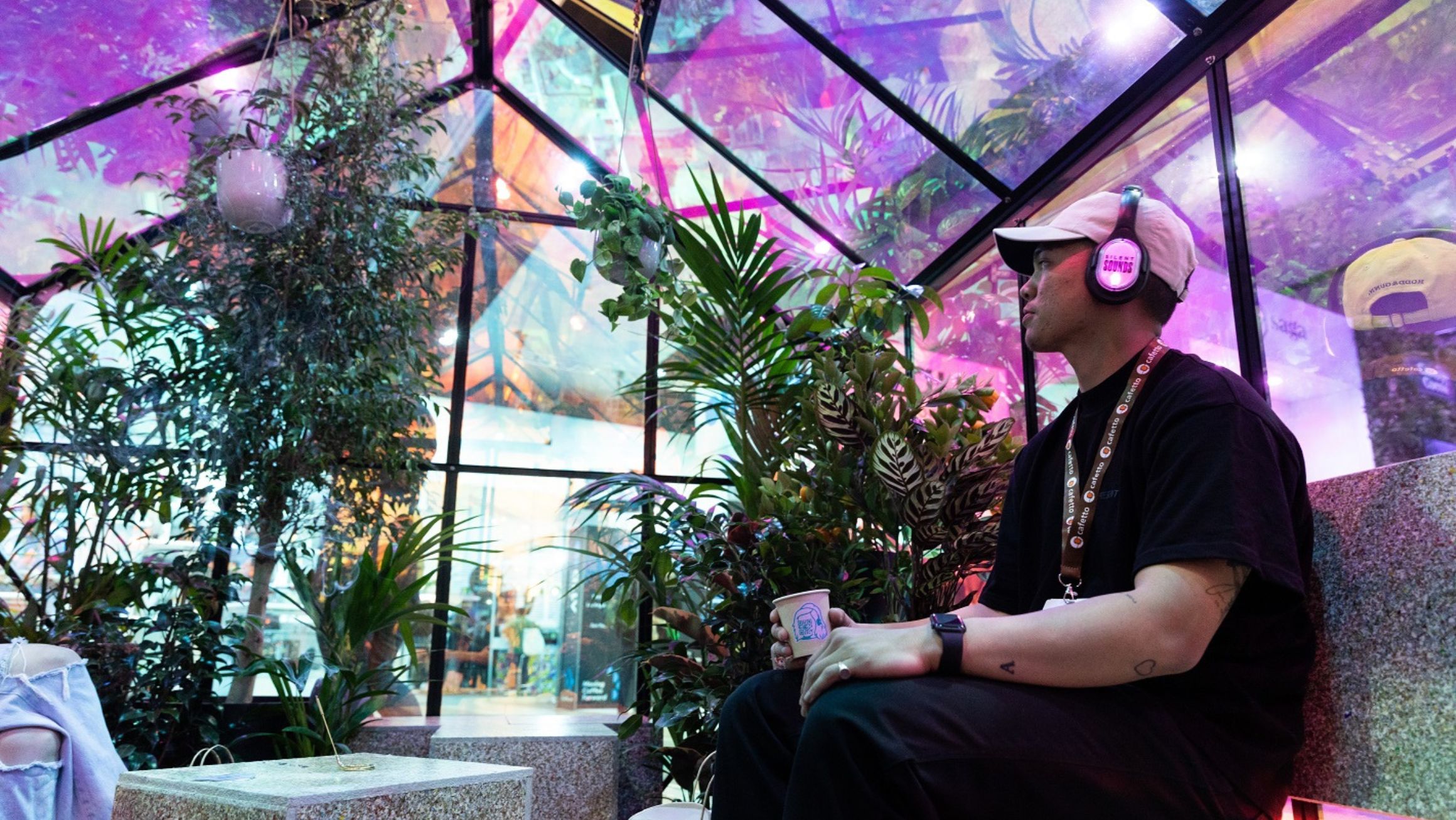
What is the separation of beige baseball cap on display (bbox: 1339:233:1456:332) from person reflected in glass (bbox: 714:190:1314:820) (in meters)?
1.15

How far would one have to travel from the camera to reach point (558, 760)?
3.58 m

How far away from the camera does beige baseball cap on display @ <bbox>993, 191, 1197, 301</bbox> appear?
4.43 feet

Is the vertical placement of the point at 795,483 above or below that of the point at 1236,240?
below

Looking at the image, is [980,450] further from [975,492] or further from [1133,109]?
[1133,109]

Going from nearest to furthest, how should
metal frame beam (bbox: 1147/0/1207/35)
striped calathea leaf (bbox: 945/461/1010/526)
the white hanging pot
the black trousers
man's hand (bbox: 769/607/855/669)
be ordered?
the black trousers < man's hand (bbox: 769/607/855/669) < striped calathea leaf (bbox: 945/461/1010/526) < metal frame beam (bbox: 1147/0/1207/35) < the white hanging pot

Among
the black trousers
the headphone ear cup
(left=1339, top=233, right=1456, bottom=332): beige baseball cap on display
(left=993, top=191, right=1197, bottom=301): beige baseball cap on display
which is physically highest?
(left=1339, top=233, right=1456, bottom=332): beige baseball cap on display

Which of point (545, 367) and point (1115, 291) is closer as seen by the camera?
point (1115, 291)

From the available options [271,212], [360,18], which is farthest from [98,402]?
[360,18]

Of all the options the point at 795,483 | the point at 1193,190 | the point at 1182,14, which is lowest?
the point at 795,483

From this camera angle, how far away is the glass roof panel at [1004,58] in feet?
9.77

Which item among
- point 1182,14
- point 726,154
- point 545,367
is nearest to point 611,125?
point 726,154

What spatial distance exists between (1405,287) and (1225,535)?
5.10 ft

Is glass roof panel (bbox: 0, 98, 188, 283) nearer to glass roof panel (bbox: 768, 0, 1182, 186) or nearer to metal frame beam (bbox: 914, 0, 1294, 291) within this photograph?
glass roof panel (bbox: 768, 0, 1182, 186)

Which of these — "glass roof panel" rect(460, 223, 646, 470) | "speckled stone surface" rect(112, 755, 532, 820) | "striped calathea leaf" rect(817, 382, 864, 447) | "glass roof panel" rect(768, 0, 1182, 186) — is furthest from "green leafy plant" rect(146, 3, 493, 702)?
"speckled stone surface" rect(112, 755, 532, 820)
